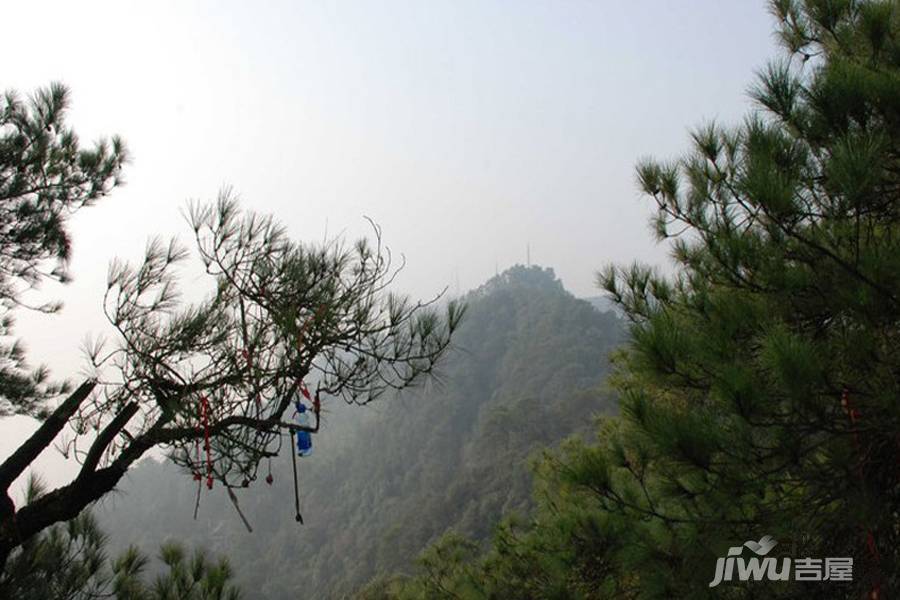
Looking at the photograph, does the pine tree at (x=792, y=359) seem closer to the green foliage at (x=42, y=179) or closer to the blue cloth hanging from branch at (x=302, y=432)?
the blue cloth hanging from branch at (x=302, y=432)

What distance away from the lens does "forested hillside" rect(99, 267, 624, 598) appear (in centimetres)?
2262

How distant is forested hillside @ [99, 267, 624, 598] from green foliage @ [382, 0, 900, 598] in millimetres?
17840

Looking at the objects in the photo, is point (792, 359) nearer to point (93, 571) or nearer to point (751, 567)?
point (751, 567)

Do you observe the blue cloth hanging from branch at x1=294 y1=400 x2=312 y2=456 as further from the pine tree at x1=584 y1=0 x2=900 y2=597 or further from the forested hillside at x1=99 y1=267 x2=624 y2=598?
the forested hillside at x1=99 y1=267 x2=624 y2=598

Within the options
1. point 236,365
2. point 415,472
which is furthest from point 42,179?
point 415,472

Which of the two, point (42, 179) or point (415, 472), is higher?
point (415, 472)

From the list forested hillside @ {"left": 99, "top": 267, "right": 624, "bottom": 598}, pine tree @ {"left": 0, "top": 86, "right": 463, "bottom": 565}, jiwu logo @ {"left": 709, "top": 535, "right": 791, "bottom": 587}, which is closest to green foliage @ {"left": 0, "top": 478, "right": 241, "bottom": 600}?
pine tree @ {"left": 0, "top": 86, "right": 463, "bottom": 565}

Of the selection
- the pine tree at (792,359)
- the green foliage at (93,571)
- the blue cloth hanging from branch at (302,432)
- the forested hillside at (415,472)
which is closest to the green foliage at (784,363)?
the pine tree at (792,359)

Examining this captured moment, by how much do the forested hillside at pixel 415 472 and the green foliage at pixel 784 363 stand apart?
17.8 metres

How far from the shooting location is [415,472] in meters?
29.1

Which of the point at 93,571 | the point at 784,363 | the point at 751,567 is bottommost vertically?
the point at 93,571

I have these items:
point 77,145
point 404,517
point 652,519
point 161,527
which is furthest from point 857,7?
point 161,527

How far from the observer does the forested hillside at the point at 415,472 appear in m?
22.6

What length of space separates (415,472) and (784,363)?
29.0 m
